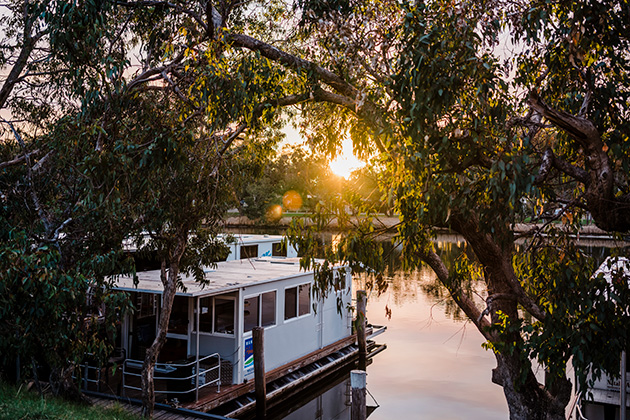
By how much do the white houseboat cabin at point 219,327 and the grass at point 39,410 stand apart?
6.17 feet

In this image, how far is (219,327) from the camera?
473 inches

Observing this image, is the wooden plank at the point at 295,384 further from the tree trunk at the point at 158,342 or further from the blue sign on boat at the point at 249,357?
the tree trunk at the point at 158,342

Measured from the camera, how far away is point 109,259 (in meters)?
7.21

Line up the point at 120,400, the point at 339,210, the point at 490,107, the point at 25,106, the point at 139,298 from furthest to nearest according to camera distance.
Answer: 1. the point at 139,298
2. the point at 25,106
3. the point at 120,400
4. the point at 339,210
5. the point at 490,107

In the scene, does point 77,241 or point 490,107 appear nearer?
point 490,107

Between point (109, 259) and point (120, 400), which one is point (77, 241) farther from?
point (120, 400)

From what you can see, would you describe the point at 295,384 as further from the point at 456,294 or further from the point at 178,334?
the point at 456,294

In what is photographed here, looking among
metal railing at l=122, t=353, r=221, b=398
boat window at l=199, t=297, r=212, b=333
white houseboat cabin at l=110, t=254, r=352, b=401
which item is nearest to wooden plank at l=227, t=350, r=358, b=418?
white houseboat cabin at l=110, t=254, r=352, b=401

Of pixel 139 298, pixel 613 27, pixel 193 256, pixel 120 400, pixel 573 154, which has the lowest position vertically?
pixel 120 400

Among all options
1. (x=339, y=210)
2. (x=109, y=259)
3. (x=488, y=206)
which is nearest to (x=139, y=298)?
(x=109, y=259)

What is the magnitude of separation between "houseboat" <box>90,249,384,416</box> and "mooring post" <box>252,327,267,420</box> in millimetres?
307

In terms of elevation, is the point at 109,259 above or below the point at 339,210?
below

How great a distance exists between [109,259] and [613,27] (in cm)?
648

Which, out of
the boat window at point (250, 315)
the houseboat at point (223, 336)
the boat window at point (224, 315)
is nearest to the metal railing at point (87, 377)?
the houseboat at point (223, 336)
